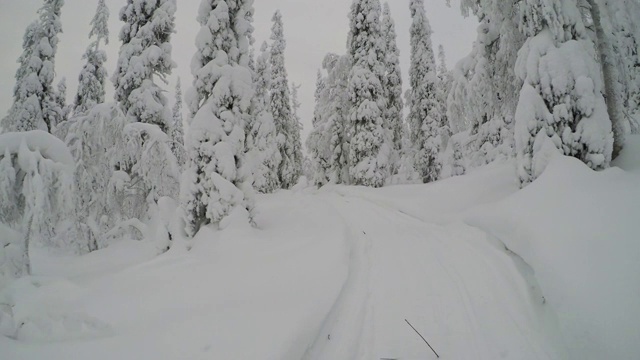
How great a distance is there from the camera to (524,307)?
165 inches

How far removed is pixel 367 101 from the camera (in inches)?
887

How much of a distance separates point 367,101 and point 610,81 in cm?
1568

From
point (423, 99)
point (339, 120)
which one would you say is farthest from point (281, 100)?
point (423, 99)

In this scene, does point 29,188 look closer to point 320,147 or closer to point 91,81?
point 91,81

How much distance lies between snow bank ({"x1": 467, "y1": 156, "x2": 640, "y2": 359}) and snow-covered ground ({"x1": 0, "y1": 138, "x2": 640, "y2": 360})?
0.02 meters

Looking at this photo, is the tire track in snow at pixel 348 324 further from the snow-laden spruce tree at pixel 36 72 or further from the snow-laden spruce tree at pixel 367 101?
the snow-laden spruce tree at pixel 36 72

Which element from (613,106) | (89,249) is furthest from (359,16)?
(89,249)

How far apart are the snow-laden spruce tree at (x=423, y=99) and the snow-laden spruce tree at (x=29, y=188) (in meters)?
23.8

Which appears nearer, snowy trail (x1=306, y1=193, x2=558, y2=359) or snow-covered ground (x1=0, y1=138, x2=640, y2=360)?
→ snow-covered ground (x1=0, y1=138, x2=640, y2=360)

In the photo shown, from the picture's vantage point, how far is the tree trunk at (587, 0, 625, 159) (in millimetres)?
7516

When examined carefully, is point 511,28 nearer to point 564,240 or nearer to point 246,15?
point 564,240

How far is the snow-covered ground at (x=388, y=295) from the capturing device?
3320mm

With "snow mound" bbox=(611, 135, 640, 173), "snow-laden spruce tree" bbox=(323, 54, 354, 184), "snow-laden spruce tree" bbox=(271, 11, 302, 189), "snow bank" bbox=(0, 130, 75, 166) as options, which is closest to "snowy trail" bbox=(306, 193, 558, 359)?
"snow mound" bbox=(611, 135, 640, 173)

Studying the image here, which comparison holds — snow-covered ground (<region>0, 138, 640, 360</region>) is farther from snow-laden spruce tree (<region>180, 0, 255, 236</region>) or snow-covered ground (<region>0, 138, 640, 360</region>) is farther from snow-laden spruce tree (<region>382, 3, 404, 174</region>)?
snow-laden spruce tree (<region>382, 3, 404, 174</region>)
